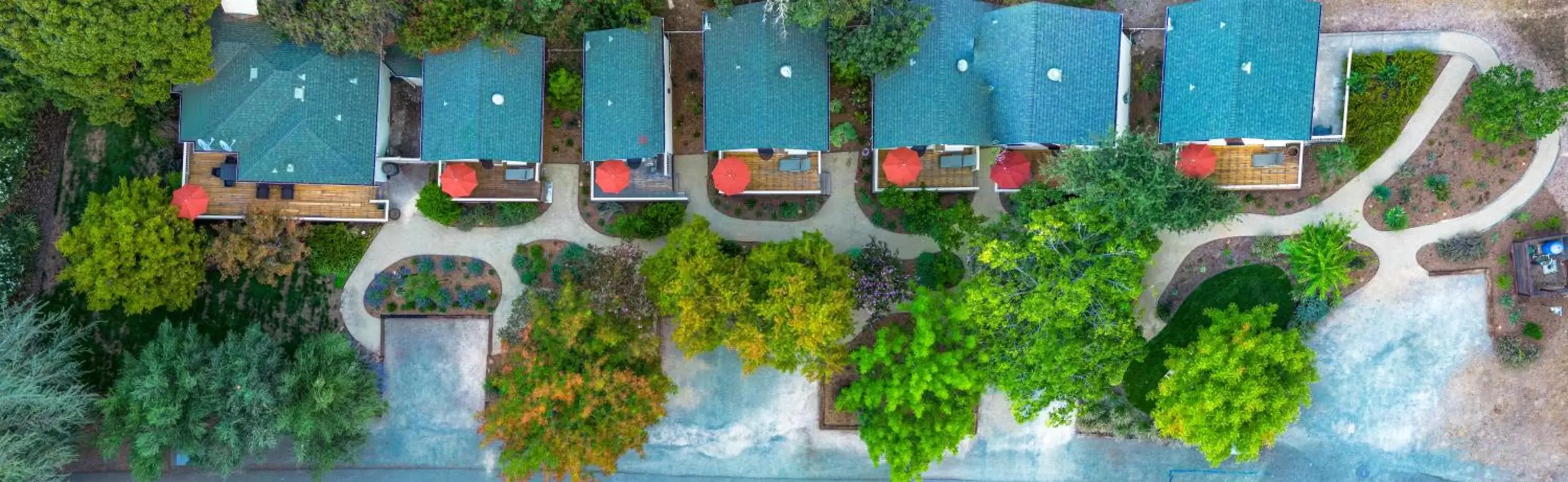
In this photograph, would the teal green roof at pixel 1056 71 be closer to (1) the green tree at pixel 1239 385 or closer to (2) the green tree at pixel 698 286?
(1) the green tree at pixel 1239 385

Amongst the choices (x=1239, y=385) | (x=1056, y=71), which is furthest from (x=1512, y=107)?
(x=1056, y=71)

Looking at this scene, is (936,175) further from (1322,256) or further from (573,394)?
(573,394)

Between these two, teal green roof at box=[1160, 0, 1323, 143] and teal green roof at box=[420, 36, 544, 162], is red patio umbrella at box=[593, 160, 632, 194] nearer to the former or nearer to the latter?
teal green roof at box=[420, 36, 544, 162]

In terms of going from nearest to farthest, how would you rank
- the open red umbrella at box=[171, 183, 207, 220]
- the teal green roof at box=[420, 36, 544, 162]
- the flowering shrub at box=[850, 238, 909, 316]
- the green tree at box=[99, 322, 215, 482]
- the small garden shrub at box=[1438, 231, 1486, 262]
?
the green tree at box=[99, 322, 215, 482] → the flowering shrub at box=[850, 238, 909, 316] → the open red umbrella at box=[171, 183, 207, 220] → the teal green roof at box=[420, 36, 544, 162] → the small garden shrub at box=[1438, 231, 1486, 262]

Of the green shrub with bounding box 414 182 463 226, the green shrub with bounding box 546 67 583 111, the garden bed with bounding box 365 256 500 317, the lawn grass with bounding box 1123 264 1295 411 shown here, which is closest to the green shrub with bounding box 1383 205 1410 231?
the lawn grass with bounding box 1123 264 1295 411

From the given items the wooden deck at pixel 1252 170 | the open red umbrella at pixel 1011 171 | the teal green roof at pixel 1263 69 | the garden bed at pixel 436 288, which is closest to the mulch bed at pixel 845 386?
the open red umbrella at pixel 1011 171

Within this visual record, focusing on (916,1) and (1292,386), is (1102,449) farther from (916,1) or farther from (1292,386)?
(916,1)
